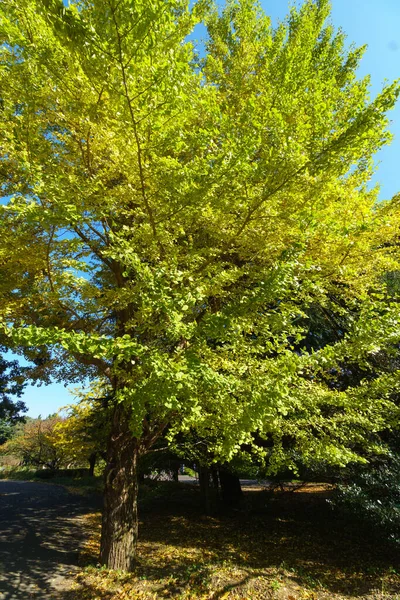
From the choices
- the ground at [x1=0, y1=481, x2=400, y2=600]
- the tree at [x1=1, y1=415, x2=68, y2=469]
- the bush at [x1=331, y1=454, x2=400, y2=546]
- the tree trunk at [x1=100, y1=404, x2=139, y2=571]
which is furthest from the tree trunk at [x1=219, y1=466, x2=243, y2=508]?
the tree at [x1=1, y1=415, x2=68, y2=469]

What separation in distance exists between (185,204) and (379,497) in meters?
6.09

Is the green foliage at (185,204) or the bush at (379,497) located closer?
the green foliage at (185,204)

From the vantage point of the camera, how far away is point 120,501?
4816 millimetres

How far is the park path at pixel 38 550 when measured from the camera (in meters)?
4.50

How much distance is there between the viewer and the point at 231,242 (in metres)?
4.05

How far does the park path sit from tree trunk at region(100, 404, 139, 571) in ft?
2.49

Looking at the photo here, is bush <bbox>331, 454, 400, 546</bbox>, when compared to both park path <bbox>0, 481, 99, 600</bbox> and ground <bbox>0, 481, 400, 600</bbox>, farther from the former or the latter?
park path <bbox>0, 481, 99, 600</bbox>

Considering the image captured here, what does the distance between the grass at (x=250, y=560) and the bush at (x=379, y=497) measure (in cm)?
73

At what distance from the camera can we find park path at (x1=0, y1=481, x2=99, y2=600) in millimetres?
4500

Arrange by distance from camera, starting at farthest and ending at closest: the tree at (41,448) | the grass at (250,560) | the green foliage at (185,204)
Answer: the tree at (41,448)
the grass at (250,560)
the green foliage at (185,204)

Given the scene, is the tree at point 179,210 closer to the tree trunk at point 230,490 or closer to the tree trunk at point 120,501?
the tree trunk at point 120,501

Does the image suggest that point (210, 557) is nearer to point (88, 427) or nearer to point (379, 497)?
point (379, 497)

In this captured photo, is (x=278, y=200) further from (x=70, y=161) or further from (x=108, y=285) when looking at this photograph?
(x=108, y=285)

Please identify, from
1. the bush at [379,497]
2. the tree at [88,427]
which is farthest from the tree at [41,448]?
the bush at [379,497]
